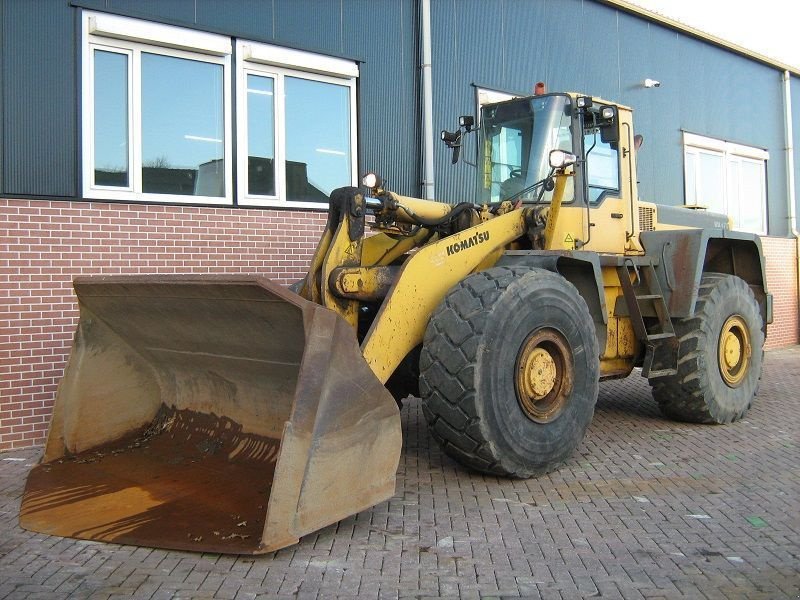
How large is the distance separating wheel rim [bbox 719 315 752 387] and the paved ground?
1.54m

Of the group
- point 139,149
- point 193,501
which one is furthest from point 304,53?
point 193,501

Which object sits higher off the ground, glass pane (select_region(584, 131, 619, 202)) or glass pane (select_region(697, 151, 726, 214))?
glass pane (select_region(697, 151, 726, 214))

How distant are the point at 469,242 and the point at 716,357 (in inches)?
125

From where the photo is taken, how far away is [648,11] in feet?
43.8

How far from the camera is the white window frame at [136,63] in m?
7.32

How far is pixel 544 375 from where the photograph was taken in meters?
5.47

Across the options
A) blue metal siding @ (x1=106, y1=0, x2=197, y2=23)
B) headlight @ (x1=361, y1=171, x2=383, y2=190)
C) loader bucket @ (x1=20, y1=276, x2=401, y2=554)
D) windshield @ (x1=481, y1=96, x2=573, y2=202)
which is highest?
blue metal siding @ (x1=106, y1=0, x2=197, y2=23)

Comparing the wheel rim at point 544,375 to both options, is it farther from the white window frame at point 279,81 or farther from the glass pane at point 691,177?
the glass pane at point 691,177

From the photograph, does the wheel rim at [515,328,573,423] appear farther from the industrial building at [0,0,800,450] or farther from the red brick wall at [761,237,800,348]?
the red brick wall at [761,237,800,348]

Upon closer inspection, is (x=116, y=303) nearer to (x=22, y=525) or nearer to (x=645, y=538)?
(x=22, y=525)

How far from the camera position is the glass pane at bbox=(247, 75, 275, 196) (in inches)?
336

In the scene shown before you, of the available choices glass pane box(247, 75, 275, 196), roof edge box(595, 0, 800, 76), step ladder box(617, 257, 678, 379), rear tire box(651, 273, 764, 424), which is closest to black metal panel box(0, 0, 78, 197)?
glass pane box(247, 75, 275, 196)

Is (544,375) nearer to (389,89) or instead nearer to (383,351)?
(383,351)

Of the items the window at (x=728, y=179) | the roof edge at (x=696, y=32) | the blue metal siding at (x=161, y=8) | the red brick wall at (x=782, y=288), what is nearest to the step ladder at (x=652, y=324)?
the blue metal siding at (x=161, y=8)
